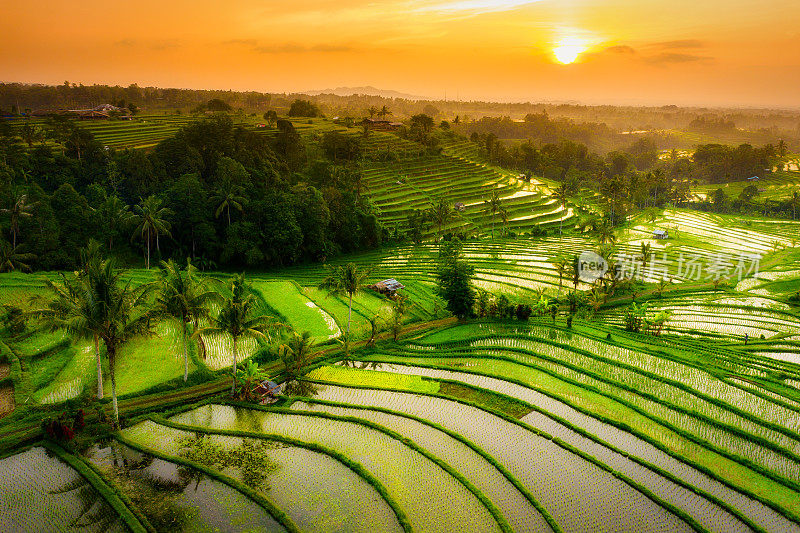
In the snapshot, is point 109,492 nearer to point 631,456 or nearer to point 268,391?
point 268,391

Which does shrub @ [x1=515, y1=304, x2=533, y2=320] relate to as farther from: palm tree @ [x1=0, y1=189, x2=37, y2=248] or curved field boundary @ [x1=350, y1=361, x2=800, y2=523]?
palm tree @ [x1=0, y1=189, x2=37, y2=248]

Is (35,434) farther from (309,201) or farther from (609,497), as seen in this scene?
(309,201)

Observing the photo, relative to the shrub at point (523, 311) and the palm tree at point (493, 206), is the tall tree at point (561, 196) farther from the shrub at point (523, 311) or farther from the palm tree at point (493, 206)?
the shrub at point (523, 311)

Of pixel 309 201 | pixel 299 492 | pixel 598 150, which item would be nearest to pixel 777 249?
pixel 309 201

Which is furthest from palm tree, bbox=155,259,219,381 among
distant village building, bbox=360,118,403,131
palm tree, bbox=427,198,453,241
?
distant village building, bbox=360,118,403,131

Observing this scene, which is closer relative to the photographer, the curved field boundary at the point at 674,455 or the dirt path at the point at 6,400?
the curved field boundary at the point at 674,455

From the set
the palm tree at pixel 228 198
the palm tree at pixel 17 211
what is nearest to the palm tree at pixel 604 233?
the palm tree at pixel 228 198

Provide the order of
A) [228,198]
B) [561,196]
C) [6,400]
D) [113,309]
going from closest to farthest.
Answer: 1. [113,309]
2. [6,400]
3. [228,198]
4. [561,196]

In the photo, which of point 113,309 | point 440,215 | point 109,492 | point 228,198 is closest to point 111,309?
point 113,309
